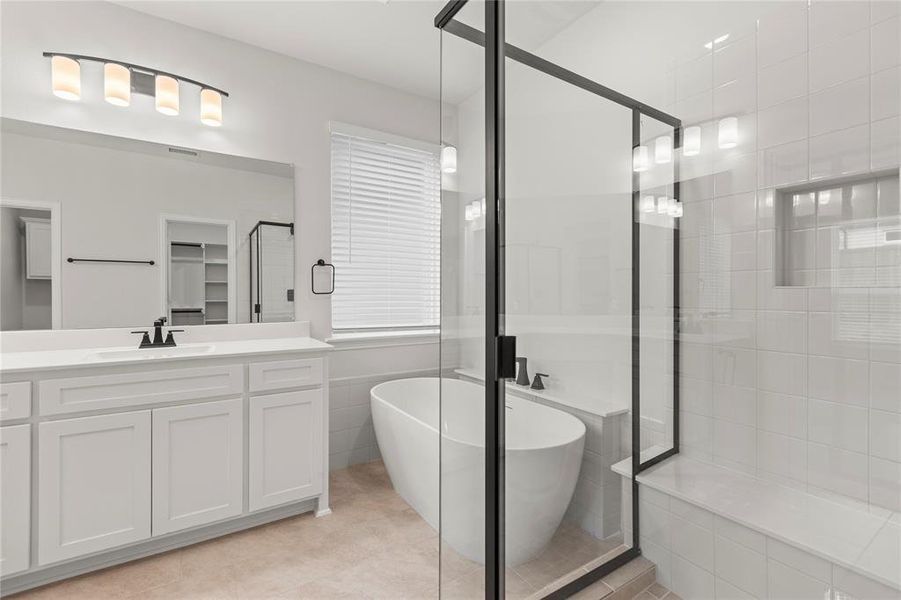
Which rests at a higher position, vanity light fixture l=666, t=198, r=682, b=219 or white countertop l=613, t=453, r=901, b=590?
vanity light fixture l=666, t=198, r=682, b=219

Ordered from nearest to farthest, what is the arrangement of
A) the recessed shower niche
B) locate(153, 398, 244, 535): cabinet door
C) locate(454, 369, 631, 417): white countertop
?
the recessed shower niche, locate(454, 369, 631, 417): white countertop, locate(153, 398, 244, 535): cabinet door

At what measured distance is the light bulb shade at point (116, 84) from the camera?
211cm

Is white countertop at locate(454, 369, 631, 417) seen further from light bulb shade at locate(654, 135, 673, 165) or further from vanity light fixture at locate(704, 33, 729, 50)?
vanity light fixture at locate(704, 33, 729, 50)

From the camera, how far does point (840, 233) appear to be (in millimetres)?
570

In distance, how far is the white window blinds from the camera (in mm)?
2893

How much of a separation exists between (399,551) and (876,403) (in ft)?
6.00

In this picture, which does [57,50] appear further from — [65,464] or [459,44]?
[459,44]

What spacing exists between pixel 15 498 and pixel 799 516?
7.70ft

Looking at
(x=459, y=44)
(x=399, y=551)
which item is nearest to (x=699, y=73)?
(x=459, y=44)

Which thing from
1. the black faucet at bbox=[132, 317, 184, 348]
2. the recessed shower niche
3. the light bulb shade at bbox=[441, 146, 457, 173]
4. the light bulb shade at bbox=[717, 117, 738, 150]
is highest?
the light bulb shade at bbox=[441, 146, 457, 173]

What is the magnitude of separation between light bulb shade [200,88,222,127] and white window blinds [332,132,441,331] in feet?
2.31

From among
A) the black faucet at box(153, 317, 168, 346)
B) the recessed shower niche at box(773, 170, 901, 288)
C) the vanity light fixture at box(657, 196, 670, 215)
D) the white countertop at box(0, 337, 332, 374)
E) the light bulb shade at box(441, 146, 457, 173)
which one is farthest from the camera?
the black faucet at box(153, 317, 168, 346)

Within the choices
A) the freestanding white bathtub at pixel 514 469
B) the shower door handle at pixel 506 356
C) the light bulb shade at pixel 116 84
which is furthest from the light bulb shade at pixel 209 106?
the shower door handle at pixel 506 356

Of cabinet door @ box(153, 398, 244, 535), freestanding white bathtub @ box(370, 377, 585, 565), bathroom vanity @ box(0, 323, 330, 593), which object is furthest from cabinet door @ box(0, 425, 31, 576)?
freestanding white bathtub @ box(370, 377, 585, 565)
